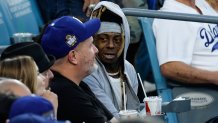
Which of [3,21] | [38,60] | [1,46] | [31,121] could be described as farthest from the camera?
[3,21]

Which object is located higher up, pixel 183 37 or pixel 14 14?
pixel 14 14

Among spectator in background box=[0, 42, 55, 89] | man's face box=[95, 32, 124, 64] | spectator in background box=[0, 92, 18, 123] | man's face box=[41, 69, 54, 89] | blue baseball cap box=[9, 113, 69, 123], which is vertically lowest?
man's face box=[95, 32, 124, 64]

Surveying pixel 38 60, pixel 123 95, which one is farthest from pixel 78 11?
pixel 38 60

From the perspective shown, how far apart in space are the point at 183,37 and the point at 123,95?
0.89 metres

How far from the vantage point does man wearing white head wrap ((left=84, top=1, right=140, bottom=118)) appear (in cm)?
650

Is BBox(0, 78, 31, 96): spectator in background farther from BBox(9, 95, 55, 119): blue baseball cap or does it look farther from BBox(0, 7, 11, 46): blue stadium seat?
BBox(0, 7, 11, 46): blue stadium seat

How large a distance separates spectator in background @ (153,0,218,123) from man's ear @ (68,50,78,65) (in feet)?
4.64

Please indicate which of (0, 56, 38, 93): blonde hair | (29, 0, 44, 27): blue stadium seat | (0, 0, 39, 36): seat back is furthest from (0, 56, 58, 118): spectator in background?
(29, 0, 44, 27): blue stadium seat

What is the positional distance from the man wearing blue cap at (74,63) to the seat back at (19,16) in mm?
1088

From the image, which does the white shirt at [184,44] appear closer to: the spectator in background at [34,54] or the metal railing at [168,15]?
the metal railing at [168,15]

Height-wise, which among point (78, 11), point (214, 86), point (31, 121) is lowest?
point (214, 86)

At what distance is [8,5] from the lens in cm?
693

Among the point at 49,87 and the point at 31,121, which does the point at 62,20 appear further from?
the point at 31,121

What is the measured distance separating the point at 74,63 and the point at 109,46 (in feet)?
2.92
